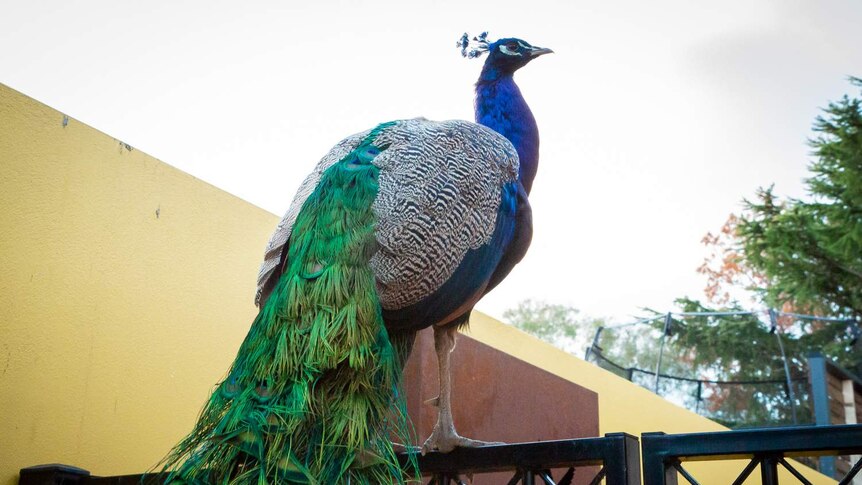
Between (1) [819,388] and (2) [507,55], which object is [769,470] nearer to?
(2) [507,55]

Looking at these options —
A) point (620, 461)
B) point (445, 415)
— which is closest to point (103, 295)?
point (445, 415)

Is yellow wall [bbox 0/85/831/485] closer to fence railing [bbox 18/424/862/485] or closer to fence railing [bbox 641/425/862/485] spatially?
fence railing [bbox 18/424/862/485]

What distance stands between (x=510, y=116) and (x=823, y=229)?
11.1 metres

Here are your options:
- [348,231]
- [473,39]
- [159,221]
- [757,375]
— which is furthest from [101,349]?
[757,375]

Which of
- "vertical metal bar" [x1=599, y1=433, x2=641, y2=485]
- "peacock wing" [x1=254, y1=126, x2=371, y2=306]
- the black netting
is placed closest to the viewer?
"vertical metal bar" [x1=599, y1=433, x2=641, y2=485]

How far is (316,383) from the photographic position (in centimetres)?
254

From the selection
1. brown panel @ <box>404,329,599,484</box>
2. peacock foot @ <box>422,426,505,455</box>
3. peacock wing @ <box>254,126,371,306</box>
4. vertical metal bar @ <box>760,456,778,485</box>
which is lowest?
vertical metal bar @ <box>760,456,778,485</box>

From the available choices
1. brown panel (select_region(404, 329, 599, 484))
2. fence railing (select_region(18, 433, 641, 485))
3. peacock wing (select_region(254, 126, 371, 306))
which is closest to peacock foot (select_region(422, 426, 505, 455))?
fence railing (select_region(18, 433, 641, 485))

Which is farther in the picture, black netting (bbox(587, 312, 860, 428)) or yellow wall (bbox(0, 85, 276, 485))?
black netting (bbox(587, 312, 860, 428))

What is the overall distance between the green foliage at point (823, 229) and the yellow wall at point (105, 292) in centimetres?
Result: 1104

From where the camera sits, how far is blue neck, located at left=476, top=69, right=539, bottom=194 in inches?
147

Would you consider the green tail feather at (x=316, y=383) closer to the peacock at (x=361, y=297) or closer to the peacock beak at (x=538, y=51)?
the peacock at (x=361, y=297)

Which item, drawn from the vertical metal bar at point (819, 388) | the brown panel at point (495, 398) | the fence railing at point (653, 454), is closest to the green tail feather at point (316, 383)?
the fence railing at point (653, 454)

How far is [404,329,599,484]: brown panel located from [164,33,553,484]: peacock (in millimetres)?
449
